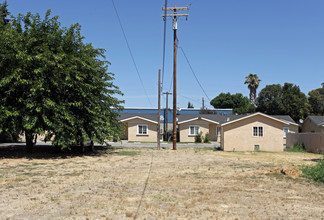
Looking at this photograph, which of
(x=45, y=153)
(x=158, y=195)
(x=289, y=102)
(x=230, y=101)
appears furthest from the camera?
(x=230, y=101)

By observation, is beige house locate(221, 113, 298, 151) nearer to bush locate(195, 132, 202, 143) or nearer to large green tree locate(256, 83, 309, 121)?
bush locate(195, 132, 202, 143)

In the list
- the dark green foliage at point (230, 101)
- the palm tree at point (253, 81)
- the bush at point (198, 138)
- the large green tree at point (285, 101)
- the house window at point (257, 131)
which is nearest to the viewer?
the house window at point (257, 131)

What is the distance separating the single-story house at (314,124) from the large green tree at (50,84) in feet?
98.1

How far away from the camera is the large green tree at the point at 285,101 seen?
57.3 metres

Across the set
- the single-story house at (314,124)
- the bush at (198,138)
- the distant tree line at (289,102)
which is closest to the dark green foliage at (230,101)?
the distant tree line at (289,102)

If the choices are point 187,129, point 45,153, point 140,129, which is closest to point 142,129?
point 140,129

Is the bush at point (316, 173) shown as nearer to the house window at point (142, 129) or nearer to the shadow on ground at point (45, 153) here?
the shadow on ground at point (45, 153)

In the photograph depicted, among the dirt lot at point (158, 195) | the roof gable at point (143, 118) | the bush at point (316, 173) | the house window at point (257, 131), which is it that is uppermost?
the roof gable at point (143, 118)

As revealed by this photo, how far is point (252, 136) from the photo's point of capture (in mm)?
30938

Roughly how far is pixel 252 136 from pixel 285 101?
101ft

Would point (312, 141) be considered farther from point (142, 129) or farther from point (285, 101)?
point (285, 101)

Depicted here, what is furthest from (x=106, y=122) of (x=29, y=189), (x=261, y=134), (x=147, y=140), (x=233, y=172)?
(x=147, y=140)

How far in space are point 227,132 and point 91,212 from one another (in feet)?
81.0

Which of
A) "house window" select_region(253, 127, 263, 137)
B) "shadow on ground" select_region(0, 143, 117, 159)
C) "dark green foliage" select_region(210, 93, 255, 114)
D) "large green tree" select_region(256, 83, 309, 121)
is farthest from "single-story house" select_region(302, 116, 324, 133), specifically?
"dark green foliage" select_region(210, 93, 255, 114)
